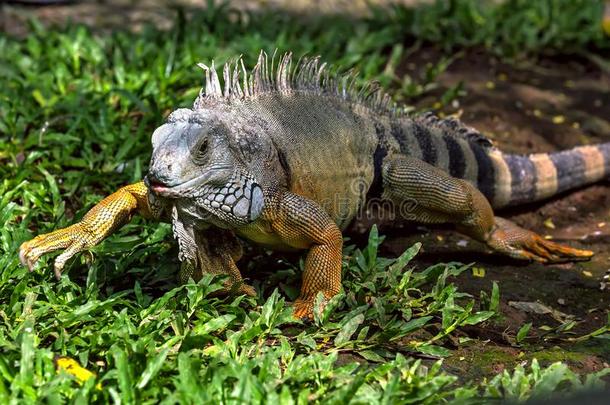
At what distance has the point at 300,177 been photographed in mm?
4652

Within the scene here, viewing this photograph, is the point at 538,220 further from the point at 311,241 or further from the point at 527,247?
the point at 311,241

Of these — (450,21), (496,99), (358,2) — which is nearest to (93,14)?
(358,2)

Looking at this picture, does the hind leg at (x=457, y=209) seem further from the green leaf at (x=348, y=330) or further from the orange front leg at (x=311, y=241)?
the green leaf at (x=348, y=330)

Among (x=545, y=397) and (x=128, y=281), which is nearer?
(x=545, y=397)

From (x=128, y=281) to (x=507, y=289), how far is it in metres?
2.15

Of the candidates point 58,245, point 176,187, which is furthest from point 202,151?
point 58,245

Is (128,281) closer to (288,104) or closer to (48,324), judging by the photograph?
(48,324)

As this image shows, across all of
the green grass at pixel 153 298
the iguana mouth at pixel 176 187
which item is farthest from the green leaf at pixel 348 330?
the iguana mouth at pixel 176 187

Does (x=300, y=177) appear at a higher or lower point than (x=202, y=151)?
lower

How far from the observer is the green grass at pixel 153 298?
12.4ft

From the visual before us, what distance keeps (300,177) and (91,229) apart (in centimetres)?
109

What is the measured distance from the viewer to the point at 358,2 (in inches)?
375

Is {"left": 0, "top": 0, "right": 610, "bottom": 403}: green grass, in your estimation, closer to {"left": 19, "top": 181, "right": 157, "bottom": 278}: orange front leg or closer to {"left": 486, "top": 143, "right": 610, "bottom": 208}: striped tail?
{"left": 19, "top": 181, "right": 157, "bottom": 278}: orange front leg

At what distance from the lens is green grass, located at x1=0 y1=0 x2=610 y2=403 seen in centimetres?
377
